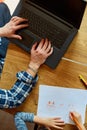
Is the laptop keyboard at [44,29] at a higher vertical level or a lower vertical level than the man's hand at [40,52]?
higher

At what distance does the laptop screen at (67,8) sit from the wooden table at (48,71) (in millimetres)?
120

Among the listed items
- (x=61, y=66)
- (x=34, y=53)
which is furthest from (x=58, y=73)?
(x=34, y=53)

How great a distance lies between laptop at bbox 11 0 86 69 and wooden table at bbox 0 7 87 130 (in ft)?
0.10

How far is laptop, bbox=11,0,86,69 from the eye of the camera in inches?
54.2

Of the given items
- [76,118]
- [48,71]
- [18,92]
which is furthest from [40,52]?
[76,118]

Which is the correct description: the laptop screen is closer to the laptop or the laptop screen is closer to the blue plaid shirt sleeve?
the laptop

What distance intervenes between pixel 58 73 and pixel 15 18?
34cm

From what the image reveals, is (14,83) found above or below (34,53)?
below

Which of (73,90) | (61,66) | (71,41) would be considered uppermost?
(71,41)

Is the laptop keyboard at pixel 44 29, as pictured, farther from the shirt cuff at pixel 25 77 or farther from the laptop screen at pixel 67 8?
the shirt cuff at pixel 25 77

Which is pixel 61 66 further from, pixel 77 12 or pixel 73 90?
pixel 77 12

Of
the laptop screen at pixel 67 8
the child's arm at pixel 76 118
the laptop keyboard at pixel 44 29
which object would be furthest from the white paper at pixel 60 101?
the laptop screen at pixel 67 8

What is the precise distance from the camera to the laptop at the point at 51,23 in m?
1.38

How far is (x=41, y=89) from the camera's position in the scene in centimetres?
136
